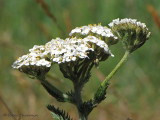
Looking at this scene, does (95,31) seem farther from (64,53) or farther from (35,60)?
(35,60)

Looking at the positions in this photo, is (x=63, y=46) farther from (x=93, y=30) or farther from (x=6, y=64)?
(x=6, y=64)

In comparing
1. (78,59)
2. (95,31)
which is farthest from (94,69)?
(78,59)

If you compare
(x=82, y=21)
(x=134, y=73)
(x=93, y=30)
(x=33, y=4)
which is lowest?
(x=93, y=30)

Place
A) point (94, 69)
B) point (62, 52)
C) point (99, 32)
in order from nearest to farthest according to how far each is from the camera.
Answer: point (62, 52) → point (99, 32) → point (94, 69)

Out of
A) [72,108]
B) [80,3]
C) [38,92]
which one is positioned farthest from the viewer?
[80,3]

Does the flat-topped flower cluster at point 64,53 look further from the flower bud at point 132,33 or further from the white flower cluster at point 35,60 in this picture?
the flower bud at point 132,33

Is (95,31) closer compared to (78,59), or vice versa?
(78,59)

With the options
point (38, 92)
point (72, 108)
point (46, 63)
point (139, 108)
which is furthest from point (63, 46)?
point (38, 92)

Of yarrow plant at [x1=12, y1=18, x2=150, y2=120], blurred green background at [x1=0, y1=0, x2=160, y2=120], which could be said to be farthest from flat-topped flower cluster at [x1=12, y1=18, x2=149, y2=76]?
blurred green background at [x1=0, y1=0, x2=160, y2=120]
